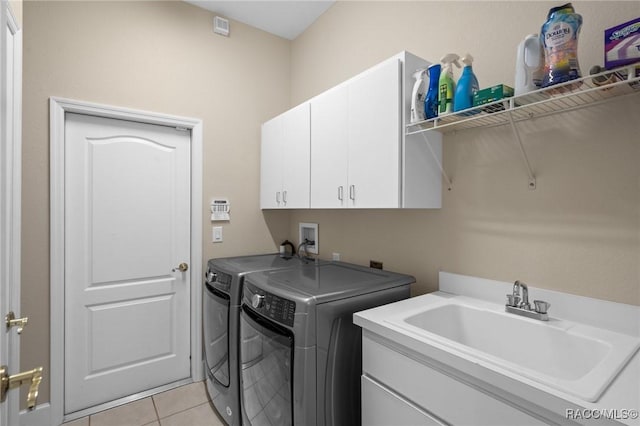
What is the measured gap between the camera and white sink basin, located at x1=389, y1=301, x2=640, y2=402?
0.86 metres

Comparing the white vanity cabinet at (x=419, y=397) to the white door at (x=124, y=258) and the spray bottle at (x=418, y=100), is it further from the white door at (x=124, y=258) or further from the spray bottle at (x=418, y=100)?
the white door at (x=124, y=258)

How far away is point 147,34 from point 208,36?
46 cm

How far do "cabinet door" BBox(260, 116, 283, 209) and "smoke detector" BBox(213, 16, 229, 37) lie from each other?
A: 82 centimetres

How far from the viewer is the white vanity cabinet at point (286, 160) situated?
2.20 m

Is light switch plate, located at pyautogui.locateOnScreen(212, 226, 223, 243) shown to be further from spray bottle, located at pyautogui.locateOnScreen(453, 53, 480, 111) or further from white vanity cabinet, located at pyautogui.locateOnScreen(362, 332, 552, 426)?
spray bottle, located at pyautogui.locateOnScreen(453, 53, 480, 111)

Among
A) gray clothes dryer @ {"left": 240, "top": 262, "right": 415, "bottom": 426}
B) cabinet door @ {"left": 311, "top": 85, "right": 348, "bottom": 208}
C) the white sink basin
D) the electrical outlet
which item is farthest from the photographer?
the electrical outlet

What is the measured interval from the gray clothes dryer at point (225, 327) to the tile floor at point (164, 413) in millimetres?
96

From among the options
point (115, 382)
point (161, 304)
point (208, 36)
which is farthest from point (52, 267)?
point (208, 36)

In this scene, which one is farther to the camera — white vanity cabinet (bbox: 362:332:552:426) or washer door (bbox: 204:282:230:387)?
washer door (bbox: 204:282:230:387)

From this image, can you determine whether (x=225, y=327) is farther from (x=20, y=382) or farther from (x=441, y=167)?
(x=441, y=167)

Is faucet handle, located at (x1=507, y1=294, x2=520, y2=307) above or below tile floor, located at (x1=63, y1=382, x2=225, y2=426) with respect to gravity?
above

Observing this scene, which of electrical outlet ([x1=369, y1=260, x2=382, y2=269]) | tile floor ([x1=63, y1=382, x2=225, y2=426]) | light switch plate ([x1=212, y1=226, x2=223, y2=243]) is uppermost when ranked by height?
light switch plate ([x1=212, y1=226, x2=223, y2=243])

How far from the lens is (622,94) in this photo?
1.15m

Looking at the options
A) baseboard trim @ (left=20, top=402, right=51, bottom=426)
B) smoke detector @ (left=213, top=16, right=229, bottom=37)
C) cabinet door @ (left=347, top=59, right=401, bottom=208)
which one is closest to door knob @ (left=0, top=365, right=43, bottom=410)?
cabinet door @ (left=347, top=59, right=401, bottom=208)
